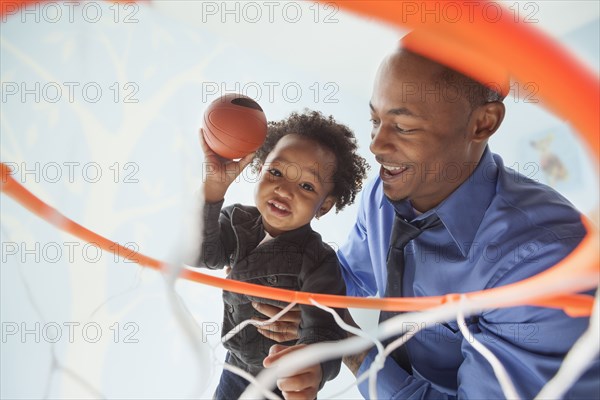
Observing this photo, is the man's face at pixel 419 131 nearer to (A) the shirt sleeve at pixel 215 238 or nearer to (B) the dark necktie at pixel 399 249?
(B) the dark necktie at pixel 399 249

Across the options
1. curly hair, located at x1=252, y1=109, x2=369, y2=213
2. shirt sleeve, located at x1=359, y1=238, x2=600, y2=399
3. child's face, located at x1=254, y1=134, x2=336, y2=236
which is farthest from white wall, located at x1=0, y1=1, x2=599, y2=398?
shirt sleeve, located at x1=359, y1=238, x2=600, y2=399

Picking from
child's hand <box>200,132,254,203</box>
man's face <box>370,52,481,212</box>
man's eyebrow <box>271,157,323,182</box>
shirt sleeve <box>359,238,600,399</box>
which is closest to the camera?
shirt sleeve <box>359,238,600,399</box>

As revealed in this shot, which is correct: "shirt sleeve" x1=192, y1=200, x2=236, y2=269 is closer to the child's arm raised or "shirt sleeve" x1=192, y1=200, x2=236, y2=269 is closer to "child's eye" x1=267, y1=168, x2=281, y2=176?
the child's arm raised

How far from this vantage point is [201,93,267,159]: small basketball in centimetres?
94

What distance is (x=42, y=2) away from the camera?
2.07 feet

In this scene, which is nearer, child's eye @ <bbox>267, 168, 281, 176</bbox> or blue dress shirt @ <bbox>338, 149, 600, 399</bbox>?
blue dress shirt @ <bbox>338, 149, 600, 399</bbox>

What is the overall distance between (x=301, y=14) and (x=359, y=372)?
129cm

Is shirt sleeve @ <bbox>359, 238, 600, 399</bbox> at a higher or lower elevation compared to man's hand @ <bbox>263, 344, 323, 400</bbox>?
higher

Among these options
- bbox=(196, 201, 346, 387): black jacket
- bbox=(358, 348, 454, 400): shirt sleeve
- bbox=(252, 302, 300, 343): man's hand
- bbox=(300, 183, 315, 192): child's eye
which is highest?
bbox=(300, 183, 315, 192): child's eye

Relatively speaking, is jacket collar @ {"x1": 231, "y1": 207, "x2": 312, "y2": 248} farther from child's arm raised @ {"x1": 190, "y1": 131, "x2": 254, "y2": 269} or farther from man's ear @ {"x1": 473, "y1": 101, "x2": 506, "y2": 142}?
man's ear @ {"x1": 473, "y1": 101, "x2": 506, "y2": 142}

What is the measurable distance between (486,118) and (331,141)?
1.19 ft

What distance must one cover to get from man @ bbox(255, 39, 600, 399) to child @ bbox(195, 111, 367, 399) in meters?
0.15

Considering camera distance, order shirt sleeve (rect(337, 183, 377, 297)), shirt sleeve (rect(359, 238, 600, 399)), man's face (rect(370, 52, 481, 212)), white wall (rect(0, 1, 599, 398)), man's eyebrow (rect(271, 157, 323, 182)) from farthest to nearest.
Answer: white wall (rect(0, 1, 599, 398)) < shirt sleeve (rect(337, 183, 377, 297)) < man's eyebrow (rect(271, 157, 323, 182)) < man's face (rect(370, 52, 481, 212)) < shirt sleeve (rect(359, 238, 600, 399))

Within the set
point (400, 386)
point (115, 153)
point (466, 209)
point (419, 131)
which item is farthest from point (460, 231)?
point (115, 153)
